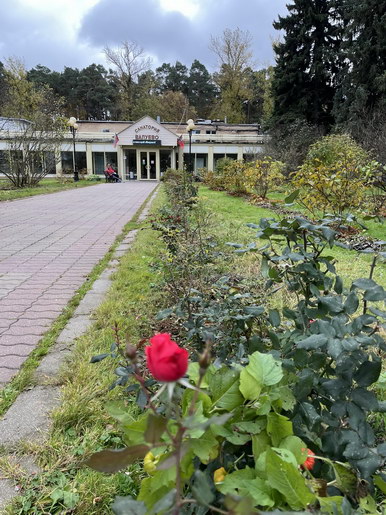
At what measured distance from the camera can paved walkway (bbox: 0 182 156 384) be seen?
2875 mm

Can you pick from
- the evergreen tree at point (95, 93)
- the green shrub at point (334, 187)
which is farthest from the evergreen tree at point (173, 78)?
the green shrub at point (334, 187)

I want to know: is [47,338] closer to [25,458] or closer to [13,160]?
[25,458]

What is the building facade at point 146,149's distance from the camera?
33812mm

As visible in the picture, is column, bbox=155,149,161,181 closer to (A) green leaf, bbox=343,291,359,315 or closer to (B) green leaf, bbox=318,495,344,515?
(A) green leaf, bbox=343,291,359,315

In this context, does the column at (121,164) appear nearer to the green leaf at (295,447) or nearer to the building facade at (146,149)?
the building facade at (146,149)

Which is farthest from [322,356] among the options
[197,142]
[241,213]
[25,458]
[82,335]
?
[197,142]

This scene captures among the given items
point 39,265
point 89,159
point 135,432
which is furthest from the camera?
point 89,159

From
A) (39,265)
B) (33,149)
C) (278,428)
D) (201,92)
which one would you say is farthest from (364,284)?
(201,92)

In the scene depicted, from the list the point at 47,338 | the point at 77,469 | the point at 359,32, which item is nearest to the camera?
the point at 77,469

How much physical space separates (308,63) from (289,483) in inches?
1289

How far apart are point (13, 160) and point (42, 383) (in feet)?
68.2

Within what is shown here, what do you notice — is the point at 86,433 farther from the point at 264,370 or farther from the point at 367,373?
the point at 367,373

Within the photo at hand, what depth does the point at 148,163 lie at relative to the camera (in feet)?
114

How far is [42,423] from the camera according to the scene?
1.82 metres
